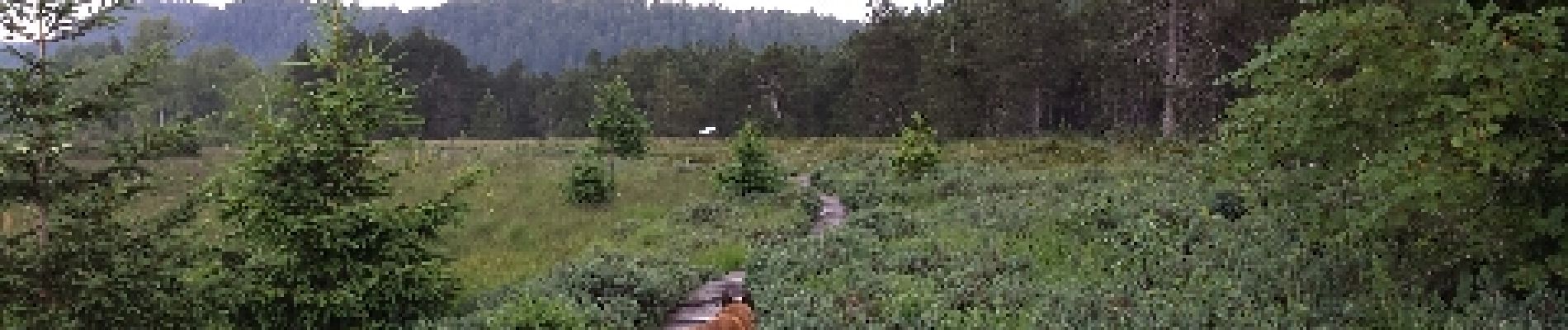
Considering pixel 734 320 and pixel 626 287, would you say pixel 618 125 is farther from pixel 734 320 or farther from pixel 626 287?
pixel 734 320

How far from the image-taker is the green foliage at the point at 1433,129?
29.0 feet

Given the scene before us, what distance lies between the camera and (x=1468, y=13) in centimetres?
908

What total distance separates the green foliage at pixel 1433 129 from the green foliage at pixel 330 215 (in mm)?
9034

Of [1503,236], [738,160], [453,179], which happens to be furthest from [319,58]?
[738,160]

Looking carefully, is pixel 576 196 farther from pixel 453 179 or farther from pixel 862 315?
pixel 862 315

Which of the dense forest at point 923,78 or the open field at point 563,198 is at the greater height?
the dense forest at point 923,78

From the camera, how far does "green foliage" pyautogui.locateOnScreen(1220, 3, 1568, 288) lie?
8.83 m

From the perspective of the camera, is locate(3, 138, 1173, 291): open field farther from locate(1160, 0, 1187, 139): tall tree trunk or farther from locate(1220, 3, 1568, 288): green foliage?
locate(1220, 3, 1568, 288): green foliage

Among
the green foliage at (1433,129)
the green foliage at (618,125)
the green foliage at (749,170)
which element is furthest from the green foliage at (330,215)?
the green foliage at (618,125)

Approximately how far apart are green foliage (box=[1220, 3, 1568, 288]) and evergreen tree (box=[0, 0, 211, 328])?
11077 millimetres

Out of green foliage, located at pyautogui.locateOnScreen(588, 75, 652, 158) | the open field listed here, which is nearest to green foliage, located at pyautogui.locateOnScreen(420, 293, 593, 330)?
the open field

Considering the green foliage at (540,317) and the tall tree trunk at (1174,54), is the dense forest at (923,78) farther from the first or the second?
the green foliage at (540,317)

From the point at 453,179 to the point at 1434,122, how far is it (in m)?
10.0

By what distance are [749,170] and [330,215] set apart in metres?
15.6
